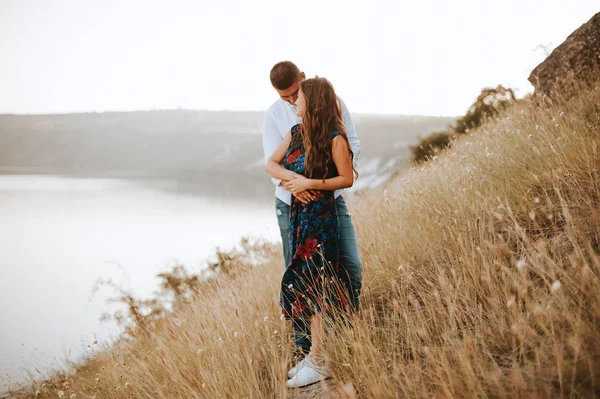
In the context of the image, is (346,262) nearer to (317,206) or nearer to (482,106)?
(317,206)

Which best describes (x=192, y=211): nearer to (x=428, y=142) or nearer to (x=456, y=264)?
(x=428, y=142)

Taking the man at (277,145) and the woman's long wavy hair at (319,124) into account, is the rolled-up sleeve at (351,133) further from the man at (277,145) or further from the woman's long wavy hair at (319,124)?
the woman's long wavy hair at (319,124)

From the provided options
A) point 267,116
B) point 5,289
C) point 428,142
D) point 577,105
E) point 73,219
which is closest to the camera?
point 267,116

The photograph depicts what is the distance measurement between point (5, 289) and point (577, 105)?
14790 mm

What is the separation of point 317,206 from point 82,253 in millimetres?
17433

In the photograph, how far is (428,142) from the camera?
1589cm

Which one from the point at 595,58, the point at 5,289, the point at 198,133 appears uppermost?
the point at 198,133

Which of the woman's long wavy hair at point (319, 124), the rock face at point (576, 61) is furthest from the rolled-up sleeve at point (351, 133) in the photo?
the rock face at point (576, 61)

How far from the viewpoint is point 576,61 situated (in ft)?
18.8

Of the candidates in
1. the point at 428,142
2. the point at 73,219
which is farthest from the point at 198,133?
the point at 428,142

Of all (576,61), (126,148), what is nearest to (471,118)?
(576,61)

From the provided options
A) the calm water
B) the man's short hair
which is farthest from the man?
the calm water

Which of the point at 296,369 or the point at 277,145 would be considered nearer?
the point at 296,369

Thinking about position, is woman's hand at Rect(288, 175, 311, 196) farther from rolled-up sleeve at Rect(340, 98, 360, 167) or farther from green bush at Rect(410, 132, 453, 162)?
green bush at Rect(410, 132, 453, 162)
